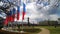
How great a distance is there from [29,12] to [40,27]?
0.32 m

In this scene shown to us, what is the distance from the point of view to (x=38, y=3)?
9.99 ft

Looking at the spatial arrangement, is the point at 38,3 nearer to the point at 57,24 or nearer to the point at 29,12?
the point at 29,12

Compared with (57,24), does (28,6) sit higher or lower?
higher

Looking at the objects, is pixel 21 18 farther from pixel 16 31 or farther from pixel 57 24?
pixel 57 24

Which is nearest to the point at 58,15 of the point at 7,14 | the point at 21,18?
the point at 21,18

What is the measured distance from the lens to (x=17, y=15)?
3.04m

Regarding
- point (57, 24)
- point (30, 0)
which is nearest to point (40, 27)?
point (57, 24)

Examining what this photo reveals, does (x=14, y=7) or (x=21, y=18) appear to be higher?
(x=14, y=7)

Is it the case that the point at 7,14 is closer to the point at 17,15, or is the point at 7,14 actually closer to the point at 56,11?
the point at 17,15

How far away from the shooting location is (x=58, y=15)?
2.96 metres

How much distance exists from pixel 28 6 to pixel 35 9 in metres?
0.13

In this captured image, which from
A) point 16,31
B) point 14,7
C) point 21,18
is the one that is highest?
point 14,7

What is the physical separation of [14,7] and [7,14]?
0.58 feet

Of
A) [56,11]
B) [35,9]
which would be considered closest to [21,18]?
[35,9]
